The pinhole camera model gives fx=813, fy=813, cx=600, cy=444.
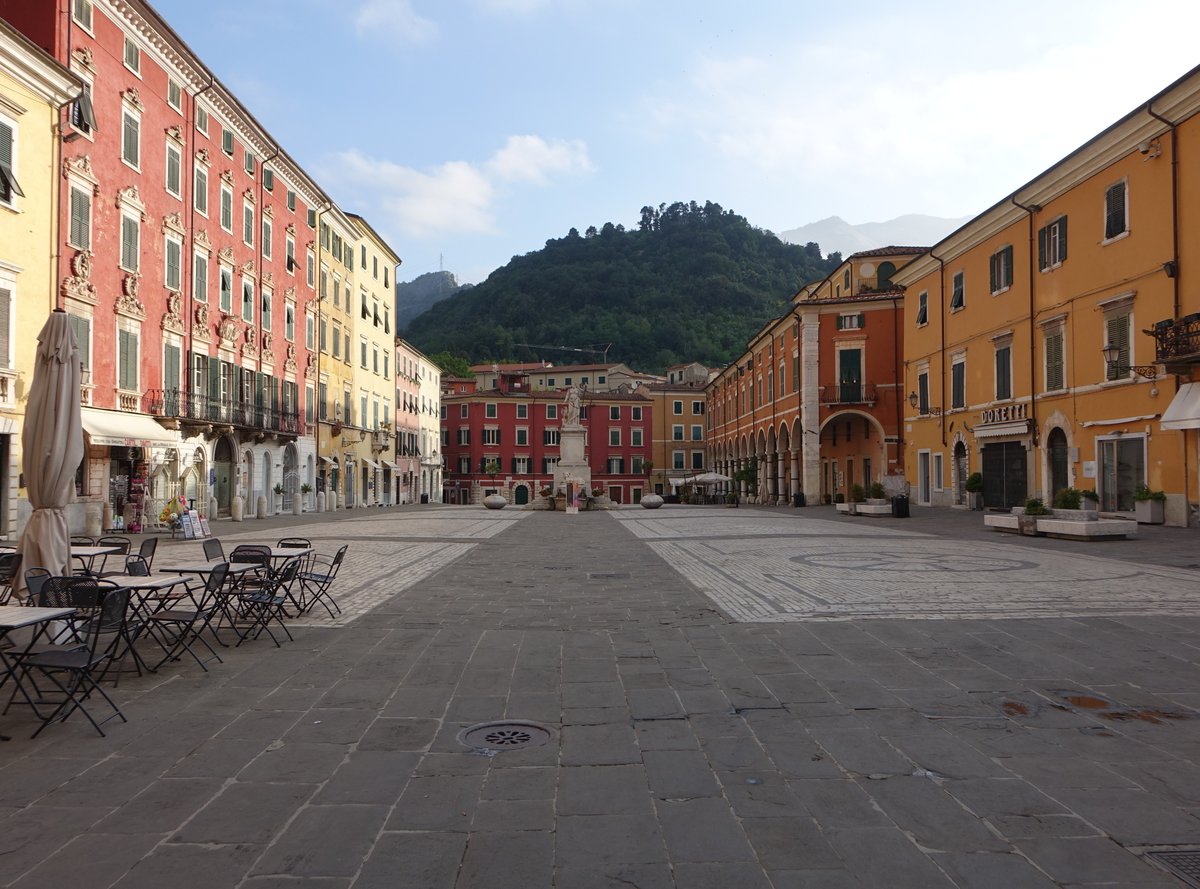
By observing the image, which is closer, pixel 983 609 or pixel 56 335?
pixel 56 335

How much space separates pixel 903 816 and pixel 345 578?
1013 cm

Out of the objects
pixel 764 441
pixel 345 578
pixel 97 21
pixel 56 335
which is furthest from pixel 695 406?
pixel 56 335

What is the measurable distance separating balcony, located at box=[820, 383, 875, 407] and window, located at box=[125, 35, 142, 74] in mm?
31894

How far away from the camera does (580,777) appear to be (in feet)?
13.9

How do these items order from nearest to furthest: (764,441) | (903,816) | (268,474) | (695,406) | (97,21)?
(903,816) → (97,21) → (268,474) → (764,441) → (695,406)

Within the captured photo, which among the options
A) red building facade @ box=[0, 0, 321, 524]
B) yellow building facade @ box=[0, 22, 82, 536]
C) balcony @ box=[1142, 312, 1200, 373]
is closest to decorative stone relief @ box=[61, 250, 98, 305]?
red building facade @ box=[0, 0, 321, 524]

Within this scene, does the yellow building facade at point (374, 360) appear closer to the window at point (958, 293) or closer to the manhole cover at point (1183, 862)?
the window at point (958, 293)

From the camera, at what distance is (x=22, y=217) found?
19984mm

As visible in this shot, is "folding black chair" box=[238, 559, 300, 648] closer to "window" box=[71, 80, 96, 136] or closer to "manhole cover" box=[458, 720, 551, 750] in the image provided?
"manhole cover" box=[458, 720, 551, 750]

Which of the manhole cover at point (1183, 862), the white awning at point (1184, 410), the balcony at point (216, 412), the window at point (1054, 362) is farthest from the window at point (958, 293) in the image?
the manhole cover at point (1183, 862)

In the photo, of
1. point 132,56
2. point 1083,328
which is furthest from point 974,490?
point 132,56

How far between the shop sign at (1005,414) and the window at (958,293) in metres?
5.09

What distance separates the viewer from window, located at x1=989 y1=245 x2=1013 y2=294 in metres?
28.6

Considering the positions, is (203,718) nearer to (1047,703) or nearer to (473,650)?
(473,650)
